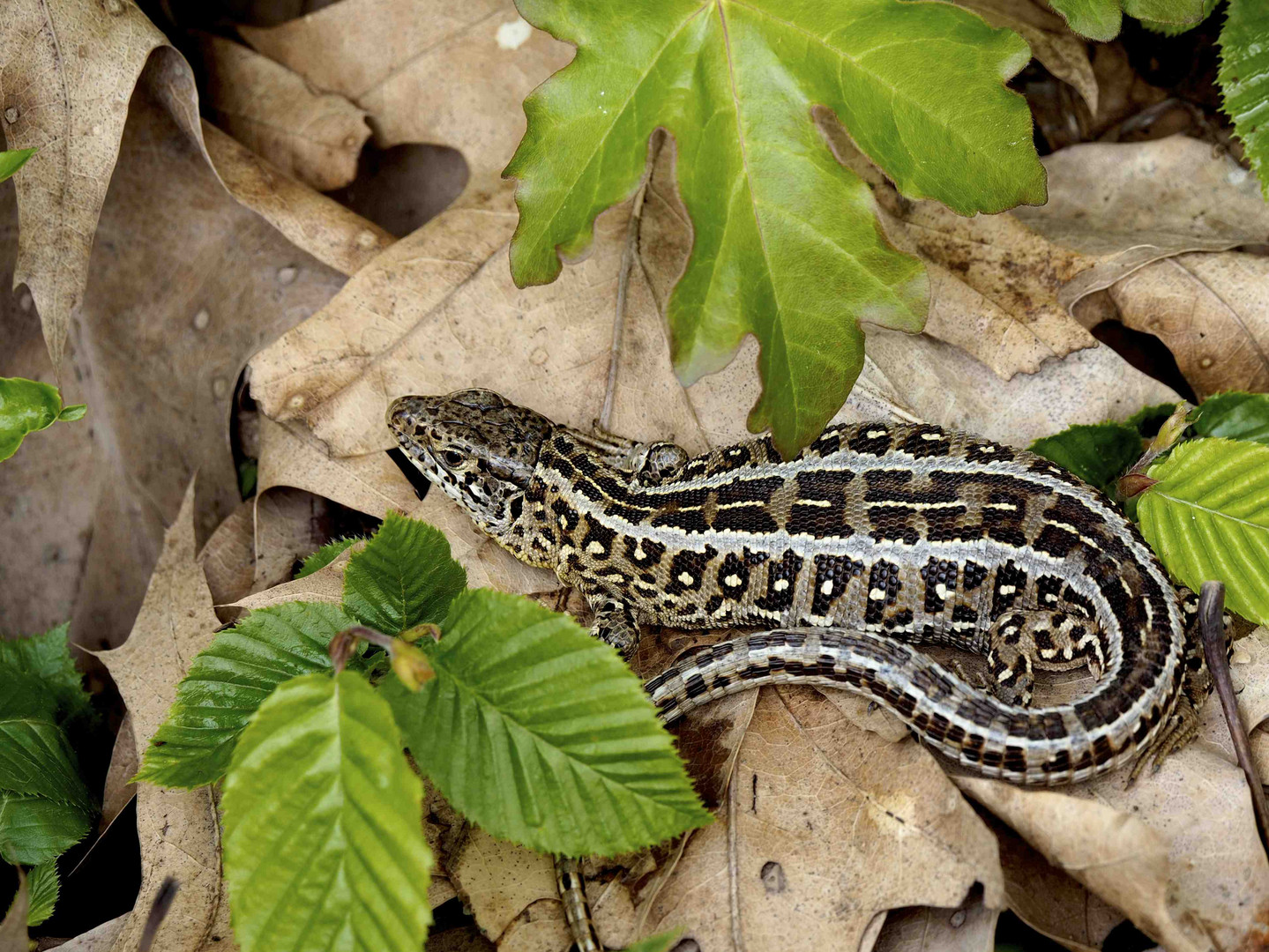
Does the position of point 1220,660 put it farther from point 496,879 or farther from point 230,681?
point 230,681

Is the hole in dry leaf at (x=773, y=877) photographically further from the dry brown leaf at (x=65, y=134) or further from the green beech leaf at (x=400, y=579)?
the dry brown leaf at (x=65, y=134)

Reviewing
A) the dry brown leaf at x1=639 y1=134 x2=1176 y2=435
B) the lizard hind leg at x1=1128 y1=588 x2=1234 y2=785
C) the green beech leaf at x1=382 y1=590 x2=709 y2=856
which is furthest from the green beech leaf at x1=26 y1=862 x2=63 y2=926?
the lizard hind leg at x1=1128 y1=588 x2=1234 y2=785

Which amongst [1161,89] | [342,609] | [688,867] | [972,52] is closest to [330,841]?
[342,609]

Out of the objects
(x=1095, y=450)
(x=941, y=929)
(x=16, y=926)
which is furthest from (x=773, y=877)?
(x=16, y=926)

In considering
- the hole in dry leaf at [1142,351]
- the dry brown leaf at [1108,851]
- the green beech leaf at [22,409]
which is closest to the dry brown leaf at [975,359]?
the hole in dry leaf at [1142,351]

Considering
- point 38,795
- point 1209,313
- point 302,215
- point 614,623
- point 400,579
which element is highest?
point 302,215

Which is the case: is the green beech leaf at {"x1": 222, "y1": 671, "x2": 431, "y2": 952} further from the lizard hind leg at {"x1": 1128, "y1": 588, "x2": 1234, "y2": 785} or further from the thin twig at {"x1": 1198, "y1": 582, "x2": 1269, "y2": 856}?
the thin twig at {"x1": 1198, "y1": 582, "x2": 1269, "y2": 856}
